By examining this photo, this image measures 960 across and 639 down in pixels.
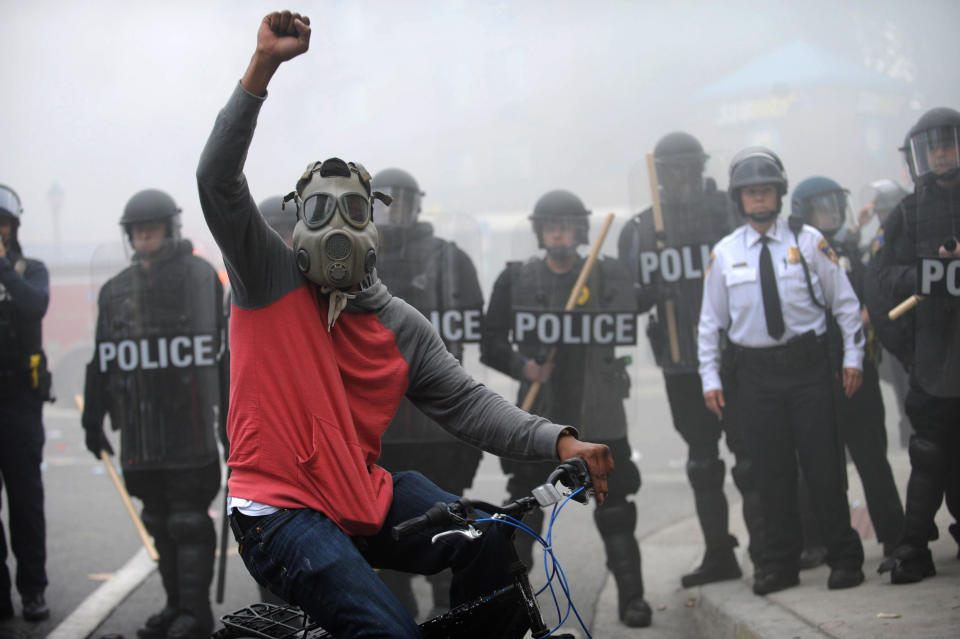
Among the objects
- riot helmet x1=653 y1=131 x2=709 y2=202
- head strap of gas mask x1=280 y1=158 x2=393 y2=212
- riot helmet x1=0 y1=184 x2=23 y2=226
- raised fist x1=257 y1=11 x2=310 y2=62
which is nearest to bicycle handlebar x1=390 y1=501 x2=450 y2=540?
head strap of gas mask x1=280 y1=158 x2=393 y2=212

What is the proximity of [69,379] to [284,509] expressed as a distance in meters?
11.7

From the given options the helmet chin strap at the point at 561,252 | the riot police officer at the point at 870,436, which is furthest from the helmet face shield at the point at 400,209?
the riot police officer at the point at 870,436

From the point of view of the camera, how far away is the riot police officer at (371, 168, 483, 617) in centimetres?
529

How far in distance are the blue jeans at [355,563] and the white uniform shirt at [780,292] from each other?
8.96 ft

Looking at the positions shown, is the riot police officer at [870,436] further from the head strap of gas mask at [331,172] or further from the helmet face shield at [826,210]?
the head strap of gas mask at [331,172]

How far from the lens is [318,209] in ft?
8.59

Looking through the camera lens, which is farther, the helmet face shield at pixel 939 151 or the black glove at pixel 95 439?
the black glove at pixel 95 439

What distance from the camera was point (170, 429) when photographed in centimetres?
524

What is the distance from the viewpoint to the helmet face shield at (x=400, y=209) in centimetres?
548

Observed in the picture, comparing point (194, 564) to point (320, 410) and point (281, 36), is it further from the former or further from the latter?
point (281, 36)

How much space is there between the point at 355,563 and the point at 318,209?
89 centimetres

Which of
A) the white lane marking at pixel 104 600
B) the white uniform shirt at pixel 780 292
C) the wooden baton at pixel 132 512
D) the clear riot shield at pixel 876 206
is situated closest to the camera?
the white uniform shirt at pixel 780 292

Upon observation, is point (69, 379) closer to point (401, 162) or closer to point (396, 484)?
point (401, 162)

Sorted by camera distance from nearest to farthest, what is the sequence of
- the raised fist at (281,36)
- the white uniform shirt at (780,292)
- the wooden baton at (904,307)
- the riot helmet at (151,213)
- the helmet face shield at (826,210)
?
1. the raised fist at (281,36)
2. the wooden baton at (904,307)
3. the white uniform shirt at (780,292)
4. the riot helmet at (151,213)
5. the helmet face shield at (826,210)
